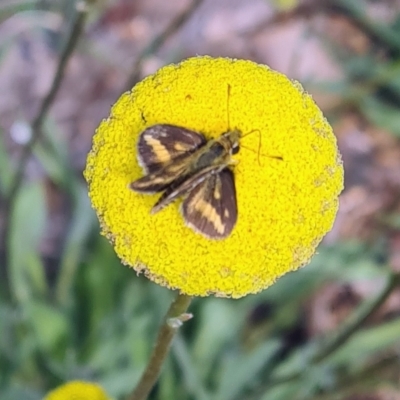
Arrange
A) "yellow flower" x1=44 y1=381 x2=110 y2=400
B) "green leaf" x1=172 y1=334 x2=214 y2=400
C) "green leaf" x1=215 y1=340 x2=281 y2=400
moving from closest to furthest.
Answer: "yellow flower" x1=44 y1=381 x2=110 y2=400, "green leaf" x1=172 y1=334 x2=214 y2=400, "green leaf" x1=215 y1=340 x2=281 y2=400

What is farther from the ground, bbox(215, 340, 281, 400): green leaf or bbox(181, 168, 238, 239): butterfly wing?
bbox(181, 168, 238, 239): butterfly wing

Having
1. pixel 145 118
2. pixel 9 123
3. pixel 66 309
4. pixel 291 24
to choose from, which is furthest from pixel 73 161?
pixel 145 118

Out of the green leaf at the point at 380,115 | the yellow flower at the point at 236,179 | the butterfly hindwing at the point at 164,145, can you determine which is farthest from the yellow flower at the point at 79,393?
the green leaf at the point at 380,115

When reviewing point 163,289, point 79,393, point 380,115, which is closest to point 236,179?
point 79,393

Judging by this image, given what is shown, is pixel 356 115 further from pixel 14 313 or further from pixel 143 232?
pixel 143 232

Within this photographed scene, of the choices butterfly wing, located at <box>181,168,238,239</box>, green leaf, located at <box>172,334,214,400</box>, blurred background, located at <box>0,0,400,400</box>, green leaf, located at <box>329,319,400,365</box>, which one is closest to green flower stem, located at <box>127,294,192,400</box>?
butterfly wing, located at <box>181,168,238,239</box>

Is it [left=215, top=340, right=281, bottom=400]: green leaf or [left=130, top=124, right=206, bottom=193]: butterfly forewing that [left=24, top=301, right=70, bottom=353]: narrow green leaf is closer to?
[left=215, top=340, right=281, bottom=400]: green leaf
